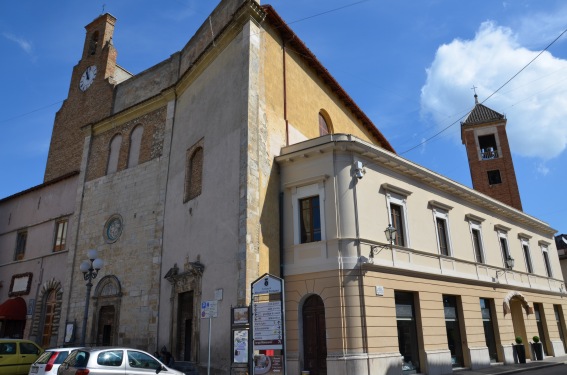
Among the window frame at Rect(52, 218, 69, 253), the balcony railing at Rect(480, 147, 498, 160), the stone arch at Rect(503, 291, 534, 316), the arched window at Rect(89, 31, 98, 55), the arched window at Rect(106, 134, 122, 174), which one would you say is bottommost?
the stone arch at Rect(503, 291, 534, 316)

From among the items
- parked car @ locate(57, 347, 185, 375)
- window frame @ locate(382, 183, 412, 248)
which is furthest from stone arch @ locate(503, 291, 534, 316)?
parked car @ locate(57, 347, 185, 375)

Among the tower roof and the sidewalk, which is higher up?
the tower roof

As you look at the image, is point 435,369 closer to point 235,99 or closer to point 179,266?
point 179,266

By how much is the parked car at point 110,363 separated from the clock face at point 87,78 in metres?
21.3

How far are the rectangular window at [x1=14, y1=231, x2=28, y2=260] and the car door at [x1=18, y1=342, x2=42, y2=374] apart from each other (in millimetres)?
11560

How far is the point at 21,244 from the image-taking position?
26.0 metres

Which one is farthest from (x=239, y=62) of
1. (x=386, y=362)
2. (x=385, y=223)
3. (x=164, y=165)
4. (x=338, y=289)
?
(x=386, y=362)

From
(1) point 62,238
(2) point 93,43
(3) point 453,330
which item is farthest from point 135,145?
(3) point 453,330

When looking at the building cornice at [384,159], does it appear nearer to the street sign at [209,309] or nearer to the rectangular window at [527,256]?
the rectangular window at [527,256]

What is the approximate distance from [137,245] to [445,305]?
522 inches

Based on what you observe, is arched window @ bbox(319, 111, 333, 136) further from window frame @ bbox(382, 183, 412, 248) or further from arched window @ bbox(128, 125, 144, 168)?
arched window @ bbox(128, 125, 144, 168)

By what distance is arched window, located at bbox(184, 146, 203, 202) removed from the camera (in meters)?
17.5

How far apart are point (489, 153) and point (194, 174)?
24796 mm

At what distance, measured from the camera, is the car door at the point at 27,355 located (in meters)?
15.1
